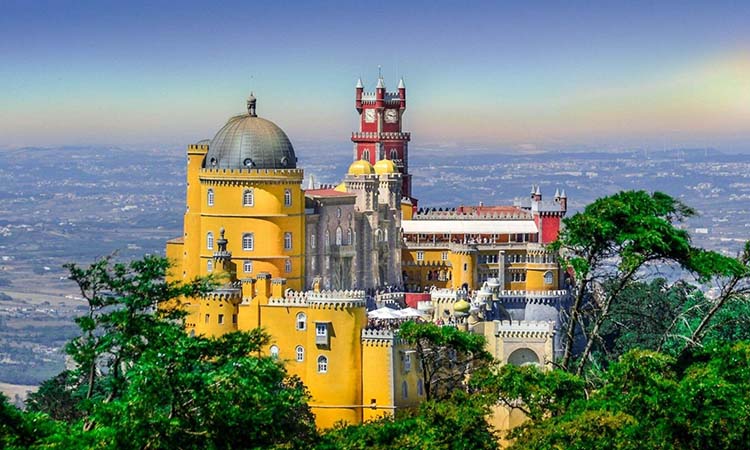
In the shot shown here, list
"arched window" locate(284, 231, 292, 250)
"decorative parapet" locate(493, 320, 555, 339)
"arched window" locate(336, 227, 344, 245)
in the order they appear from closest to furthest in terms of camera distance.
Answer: "decorative parapet" locate(493, 320, 555, 339) → "arched window" locate(284, 231, 292, 250) → "arched window" locate(336, 227, 344, 245)

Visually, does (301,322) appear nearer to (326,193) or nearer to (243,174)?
(243,174)

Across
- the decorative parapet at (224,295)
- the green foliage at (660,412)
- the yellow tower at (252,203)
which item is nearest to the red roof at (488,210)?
the yellow tower at (252,203)

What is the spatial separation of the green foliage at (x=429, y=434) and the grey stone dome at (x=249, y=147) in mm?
27600

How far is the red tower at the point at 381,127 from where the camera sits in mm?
121250

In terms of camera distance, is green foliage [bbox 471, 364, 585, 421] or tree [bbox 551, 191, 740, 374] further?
green foliage [bbox 471, 364, 585, 421]

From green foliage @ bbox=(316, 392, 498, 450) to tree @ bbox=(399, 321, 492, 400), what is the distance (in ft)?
35.7

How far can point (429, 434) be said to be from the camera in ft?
195

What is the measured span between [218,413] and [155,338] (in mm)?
3412

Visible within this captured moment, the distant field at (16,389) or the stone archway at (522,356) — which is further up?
the stone archway at (522,356)

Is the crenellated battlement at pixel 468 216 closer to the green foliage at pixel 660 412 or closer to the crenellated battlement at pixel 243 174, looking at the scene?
the crenellated battlement at pixel 243 174

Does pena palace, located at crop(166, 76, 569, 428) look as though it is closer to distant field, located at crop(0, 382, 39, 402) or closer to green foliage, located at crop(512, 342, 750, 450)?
green foliage, located at crop(512, 342, 750, 450)

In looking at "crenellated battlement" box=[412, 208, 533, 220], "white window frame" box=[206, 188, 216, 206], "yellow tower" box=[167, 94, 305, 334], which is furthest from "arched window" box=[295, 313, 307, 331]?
"crenellated battlement" box=[412, 208, 533, 220]

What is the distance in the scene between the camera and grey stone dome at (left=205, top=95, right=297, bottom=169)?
87.4m

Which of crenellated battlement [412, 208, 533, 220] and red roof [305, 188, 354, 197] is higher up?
red roof [305, 188, 354, 197]
